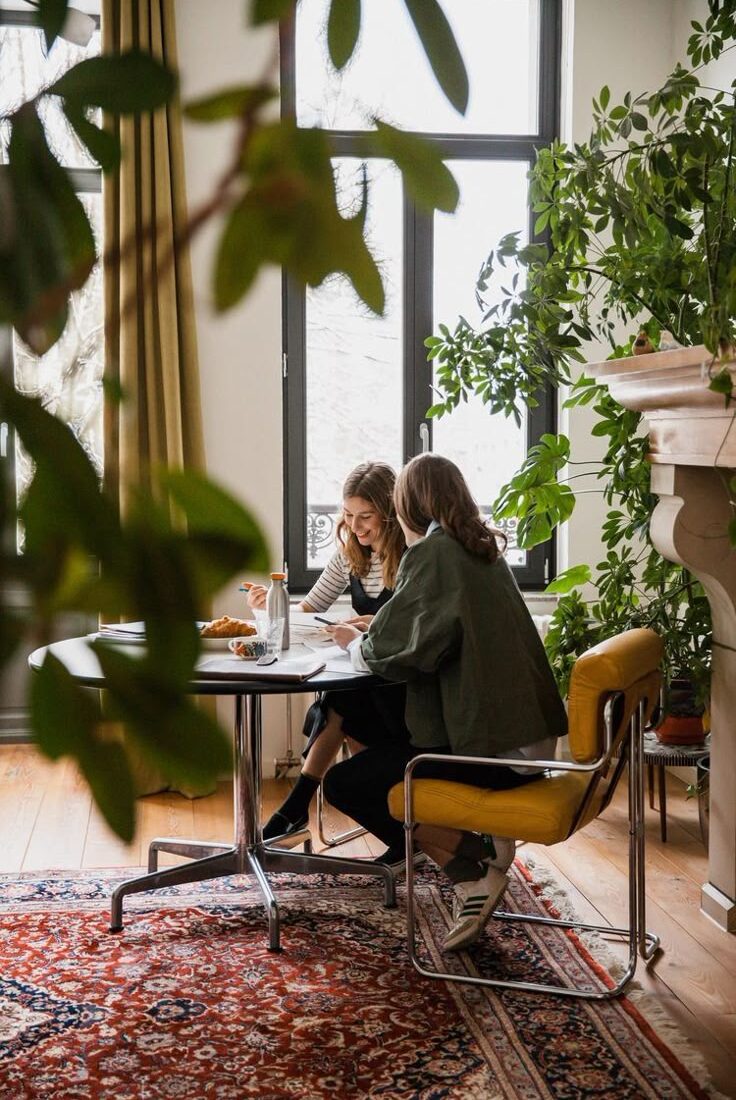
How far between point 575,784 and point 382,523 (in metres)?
1.14

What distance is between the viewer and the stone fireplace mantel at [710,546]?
3061 millimetres

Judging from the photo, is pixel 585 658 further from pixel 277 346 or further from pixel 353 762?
pixel 277 346

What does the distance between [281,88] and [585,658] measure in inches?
95.1

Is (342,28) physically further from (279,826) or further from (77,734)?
(279,826)

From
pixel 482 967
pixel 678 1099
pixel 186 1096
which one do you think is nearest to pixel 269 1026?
pixel 186 1096

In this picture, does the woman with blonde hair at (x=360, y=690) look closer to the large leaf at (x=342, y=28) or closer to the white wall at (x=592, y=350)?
the white wall at (x=592, y=350)

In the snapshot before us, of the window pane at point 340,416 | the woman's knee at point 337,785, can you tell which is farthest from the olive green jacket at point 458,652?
the window pane at point 340,416

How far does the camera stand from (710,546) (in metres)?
3.11

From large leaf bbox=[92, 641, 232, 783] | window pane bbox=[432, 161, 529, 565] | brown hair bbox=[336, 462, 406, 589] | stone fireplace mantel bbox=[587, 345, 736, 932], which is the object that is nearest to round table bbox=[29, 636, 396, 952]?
brown hair bbox=[336, 462, 406, 589]

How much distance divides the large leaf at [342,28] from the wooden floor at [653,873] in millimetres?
1915

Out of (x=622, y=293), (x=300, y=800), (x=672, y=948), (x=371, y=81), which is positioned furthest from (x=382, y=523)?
(x=371, y=81)

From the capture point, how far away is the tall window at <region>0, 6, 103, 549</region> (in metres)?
0.24

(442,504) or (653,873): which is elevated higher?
(442,504)

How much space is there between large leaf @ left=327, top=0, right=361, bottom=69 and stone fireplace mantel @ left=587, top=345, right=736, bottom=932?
2.80m
